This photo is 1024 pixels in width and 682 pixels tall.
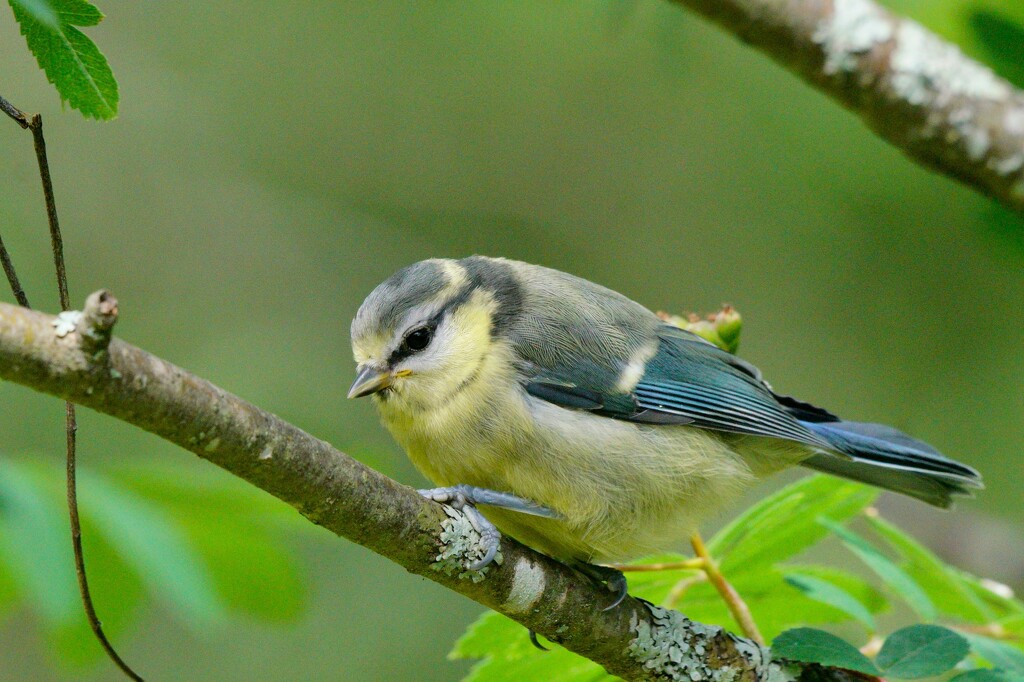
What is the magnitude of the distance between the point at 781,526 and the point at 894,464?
22.3 inches

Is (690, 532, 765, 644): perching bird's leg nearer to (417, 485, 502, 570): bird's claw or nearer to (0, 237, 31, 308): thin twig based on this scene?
(417, 485, 502, 570): bird's claw

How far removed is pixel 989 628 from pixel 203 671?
459 cm

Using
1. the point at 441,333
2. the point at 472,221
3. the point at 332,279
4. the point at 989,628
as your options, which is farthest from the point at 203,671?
the point at 989,628

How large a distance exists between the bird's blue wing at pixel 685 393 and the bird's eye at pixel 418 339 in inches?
13.7

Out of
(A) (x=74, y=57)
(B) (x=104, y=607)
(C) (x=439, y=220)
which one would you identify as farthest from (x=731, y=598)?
(C) (x=439, y=220)

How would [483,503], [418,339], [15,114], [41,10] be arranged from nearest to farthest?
[41,10] → [15,114] → [483,503] → [418,339]

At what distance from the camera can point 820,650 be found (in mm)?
2057

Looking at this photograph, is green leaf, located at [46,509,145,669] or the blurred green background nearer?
green leaf, located at [46,509,145,669]

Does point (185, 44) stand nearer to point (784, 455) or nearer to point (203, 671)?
point (203, 671)

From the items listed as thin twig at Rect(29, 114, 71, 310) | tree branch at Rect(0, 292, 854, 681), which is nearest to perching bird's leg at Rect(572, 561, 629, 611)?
tree branch at Rect(0, 292, 854, 681)

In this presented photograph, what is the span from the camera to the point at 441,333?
9.05ft

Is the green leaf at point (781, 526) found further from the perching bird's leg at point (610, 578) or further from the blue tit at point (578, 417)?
the perching bird's leg at point (610, 578)

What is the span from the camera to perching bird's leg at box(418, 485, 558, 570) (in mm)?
2014

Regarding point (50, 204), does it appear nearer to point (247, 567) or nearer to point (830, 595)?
point (247, 567)
